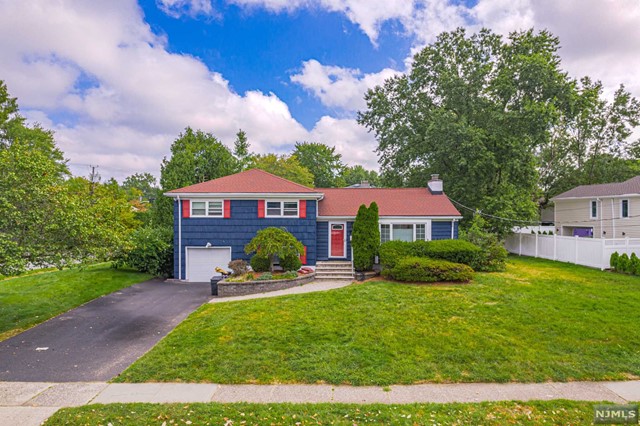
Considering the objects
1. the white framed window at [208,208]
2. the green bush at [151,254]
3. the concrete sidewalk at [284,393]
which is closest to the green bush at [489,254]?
the concrete sidewalk at [284,393]

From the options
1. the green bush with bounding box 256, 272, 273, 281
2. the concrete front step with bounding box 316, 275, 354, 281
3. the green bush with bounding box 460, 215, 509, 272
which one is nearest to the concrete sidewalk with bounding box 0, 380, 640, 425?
the green bush with bounding box 256, 272, 273, 281

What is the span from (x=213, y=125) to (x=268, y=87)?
685cm

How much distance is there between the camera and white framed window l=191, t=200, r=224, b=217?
1504cm

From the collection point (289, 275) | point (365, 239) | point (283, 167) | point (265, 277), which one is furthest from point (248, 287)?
point (283, 167)

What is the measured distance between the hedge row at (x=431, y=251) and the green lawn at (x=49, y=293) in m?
11.4

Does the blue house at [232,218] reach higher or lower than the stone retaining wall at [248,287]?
higher

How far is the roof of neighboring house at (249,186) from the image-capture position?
14844 mm

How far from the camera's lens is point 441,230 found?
15.7 metres

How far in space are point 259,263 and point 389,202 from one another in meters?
7.63

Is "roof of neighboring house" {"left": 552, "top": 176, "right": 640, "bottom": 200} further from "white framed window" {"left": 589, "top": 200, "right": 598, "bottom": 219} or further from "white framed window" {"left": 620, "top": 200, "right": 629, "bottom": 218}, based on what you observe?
"white framed window" {"left": 620, "top": 200, "right": 629, "bottom": 218}

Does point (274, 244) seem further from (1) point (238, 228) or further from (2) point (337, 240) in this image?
(2) point (337, 240)

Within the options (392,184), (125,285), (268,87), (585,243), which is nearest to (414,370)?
(125,285)

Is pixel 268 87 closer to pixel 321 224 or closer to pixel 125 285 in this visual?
pixel 321 224

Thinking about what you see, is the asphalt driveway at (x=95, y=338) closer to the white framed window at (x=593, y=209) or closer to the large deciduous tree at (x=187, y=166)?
the large deciduous tree at (x=187, y=166)
